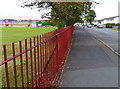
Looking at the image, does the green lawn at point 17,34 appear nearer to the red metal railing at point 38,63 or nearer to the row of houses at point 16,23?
the red metal railing at point 38,63

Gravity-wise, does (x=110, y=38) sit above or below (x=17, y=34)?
below

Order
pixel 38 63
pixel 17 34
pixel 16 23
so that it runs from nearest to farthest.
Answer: pixel 38 63, pixel 17 34, pixel 16 23

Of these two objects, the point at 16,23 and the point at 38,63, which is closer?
the point at 38,63

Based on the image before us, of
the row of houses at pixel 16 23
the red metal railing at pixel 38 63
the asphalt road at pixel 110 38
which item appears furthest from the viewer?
the row of houses at pixel 16 23

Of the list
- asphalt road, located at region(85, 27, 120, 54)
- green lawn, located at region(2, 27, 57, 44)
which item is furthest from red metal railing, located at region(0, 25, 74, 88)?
green lawn, located at region(2, 27, 57, 44)

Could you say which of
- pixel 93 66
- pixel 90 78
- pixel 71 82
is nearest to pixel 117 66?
pixel 93 66

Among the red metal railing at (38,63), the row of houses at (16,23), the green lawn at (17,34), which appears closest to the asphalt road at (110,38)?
the red metal railing at (38,63)

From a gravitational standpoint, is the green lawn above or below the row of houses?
below

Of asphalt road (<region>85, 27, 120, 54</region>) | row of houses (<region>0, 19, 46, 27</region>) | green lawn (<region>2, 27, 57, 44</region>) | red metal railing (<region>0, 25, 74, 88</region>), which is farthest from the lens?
row of houses (<region>0, 19, 46, 27</region>)

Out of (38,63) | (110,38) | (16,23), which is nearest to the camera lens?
(38,63)

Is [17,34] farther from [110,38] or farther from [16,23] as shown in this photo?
[16,23]

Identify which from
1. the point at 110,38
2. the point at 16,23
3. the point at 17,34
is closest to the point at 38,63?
the point at 110,38

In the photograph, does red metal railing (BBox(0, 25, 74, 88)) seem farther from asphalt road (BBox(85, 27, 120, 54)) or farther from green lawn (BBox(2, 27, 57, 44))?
green lawn (BBox(2, 27, 57, 44))

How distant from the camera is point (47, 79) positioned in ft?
12.4
